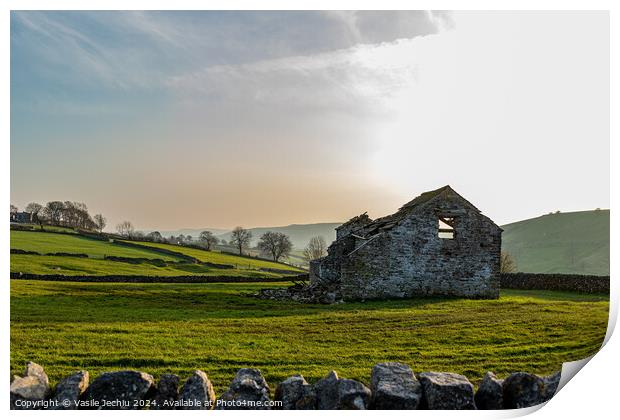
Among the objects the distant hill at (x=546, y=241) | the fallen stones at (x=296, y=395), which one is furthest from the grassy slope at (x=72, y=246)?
the fallen stones at (x=296, y=395)

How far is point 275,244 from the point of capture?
42125 mm

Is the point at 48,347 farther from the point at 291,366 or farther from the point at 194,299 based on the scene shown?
the point at 194,299

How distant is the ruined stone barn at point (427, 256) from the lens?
1855 cm

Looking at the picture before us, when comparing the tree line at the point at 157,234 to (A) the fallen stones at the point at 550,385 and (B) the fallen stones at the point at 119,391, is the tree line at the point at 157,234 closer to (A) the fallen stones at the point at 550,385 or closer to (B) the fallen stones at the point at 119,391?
(B) the fallen stones at the point at 119,391

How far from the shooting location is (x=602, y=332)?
8.85m

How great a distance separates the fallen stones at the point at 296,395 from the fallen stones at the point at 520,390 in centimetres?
280

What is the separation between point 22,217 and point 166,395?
6.00 metres

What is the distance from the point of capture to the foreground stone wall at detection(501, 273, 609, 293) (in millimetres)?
23734

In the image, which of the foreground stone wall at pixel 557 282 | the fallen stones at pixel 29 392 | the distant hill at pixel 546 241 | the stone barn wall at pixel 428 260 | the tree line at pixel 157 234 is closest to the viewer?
the fallen stones at pixel 29 392

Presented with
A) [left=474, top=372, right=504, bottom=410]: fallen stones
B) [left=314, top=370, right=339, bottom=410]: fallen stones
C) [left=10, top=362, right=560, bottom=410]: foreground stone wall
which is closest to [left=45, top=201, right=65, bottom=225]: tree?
[left=10, top=362, right=560, bottom=410]: foreground stone wall

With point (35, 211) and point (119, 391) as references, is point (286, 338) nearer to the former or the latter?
point (119, 391)

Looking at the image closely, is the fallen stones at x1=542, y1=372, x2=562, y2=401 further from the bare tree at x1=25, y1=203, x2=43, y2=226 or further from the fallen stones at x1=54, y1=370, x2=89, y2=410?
the bare tree at x1=25, y1=203, x2=43, y2=226

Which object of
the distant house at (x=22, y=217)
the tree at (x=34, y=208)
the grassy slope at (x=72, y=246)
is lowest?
the grassy slope at (x=72, y=246)
